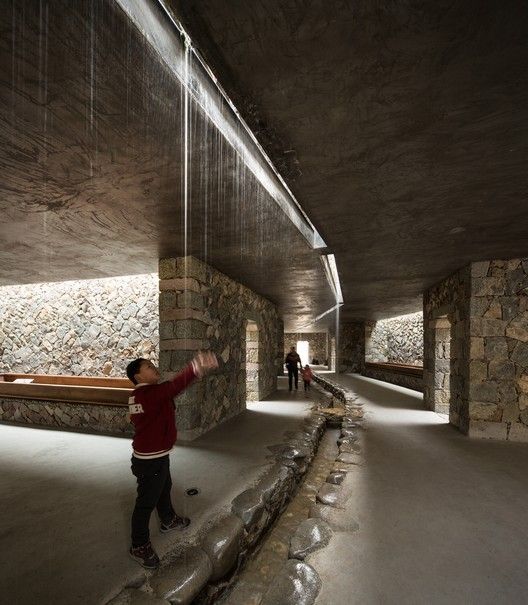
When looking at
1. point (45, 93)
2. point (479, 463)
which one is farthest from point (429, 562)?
point (45, 93)

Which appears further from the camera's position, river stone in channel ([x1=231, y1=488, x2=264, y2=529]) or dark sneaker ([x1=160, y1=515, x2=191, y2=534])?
river stone in channel ([x1=231, y1=488, x2=264, y2=529])

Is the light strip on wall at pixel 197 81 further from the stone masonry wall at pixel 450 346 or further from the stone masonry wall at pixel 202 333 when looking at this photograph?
the stone masonry wall at pixel 450 346

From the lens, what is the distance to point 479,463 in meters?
3.59

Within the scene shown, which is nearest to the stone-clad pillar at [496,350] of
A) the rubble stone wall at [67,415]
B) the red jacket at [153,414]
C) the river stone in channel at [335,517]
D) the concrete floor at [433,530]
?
the concrete floor at [433,530]

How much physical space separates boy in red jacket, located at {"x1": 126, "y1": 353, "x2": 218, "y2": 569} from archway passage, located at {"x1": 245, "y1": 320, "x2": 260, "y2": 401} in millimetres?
5442

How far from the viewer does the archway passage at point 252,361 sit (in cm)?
754

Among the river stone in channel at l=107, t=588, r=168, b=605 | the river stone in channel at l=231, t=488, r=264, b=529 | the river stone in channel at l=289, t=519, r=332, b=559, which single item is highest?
the river stone in channel at l=107, t=588, r=168, b=605

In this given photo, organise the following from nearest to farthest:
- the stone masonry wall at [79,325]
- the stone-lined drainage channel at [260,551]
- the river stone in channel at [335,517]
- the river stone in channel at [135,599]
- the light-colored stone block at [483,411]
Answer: the river stone in channel at [135,599] < the stone-lined drainage channel at [260,551] < the river stone in channel at [335,517] < the light-colored stone block at [483,411] < the stone masonry wall at [79,325]

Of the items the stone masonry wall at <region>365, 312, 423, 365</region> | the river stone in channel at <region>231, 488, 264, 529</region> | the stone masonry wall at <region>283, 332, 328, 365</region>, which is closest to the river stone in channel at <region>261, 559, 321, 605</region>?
the river stone in channel at <region>231, 488, 264, 529</region>

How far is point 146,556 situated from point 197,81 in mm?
2626

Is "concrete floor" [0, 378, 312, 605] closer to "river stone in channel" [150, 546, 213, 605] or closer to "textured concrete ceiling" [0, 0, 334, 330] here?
"river stone in channel" [150, 546, 213, 605]

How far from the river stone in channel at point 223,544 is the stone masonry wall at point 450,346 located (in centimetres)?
395

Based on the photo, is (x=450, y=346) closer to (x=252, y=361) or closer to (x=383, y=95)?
(x=252, y=361)

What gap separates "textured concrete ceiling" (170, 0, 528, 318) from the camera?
1.13 m
